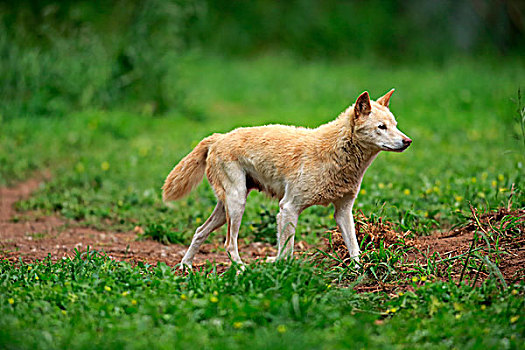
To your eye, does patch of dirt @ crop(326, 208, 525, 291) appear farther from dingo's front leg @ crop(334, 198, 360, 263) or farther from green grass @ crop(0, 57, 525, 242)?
green grass @ crop(0, 57, 525, 242)

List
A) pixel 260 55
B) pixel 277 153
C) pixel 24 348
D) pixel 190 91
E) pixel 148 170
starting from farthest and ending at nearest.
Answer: pixel 260 55, pixel 190 91, pixel 148 170, pixel 277 153, pixel 24 348

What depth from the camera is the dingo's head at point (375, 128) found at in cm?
503

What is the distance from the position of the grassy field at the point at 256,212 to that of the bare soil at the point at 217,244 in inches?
9.1

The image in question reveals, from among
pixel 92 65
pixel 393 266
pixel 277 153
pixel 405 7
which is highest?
pixel 405 7

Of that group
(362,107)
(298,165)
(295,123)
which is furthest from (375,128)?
(295,123)

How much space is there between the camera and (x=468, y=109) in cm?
1295

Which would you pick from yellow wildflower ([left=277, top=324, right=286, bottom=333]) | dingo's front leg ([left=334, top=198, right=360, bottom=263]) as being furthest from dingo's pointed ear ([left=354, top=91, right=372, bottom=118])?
yellow wildflower ([left=277, top=324, right=286, bottom=333])

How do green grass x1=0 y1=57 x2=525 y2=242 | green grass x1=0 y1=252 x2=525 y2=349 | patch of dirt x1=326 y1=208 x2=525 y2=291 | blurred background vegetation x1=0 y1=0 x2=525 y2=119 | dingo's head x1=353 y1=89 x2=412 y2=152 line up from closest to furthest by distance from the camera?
green grass x1=0 y1=252 x2=525 y2=349, patch of dirt x1=326 y1=208 x2=525 y2=291, dingo's head x1=353 y1=89 x2=412 y2=152, green grass x1=0 y1=57 x2=525 y2=242, blurred background vegetation x1=0 y1=0 x2=525 y2=119

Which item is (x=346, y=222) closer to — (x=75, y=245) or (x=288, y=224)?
(x=288, y=224)

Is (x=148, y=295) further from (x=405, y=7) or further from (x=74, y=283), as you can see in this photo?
(x=405, y=7)

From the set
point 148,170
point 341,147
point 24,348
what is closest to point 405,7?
point 148,170

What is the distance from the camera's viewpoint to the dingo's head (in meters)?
5.03

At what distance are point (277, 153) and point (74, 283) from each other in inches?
80.1

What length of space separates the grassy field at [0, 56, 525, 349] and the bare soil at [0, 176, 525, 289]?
0.75 ft
